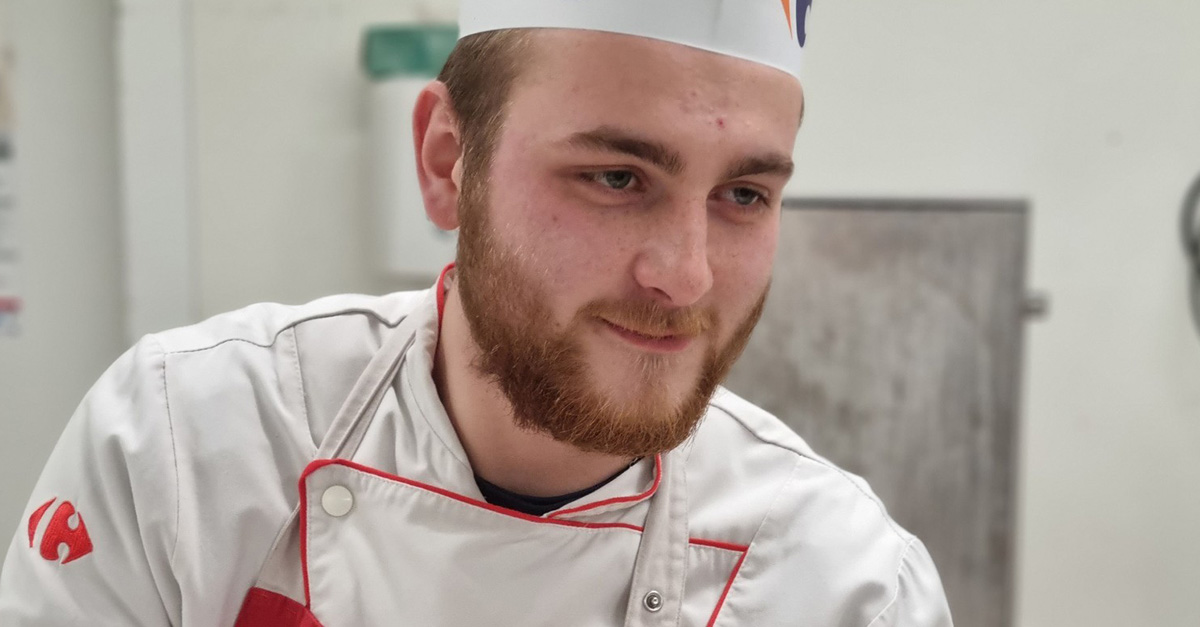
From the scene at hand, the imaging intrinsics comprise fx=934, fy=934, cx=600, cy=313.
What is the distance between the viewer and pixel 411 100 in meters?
1.65

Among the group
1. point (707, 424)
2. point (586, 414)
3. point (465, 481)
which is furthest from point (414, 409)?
point (707, 424)

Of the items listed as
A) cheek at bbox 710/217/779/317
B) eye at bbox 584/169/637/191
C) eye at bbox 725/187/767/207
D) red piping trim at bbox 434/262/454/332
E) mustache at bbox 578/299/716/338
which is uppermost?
eye at bbox 584/169/637/191

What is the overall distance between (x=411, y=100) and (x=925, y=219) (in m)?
0.89

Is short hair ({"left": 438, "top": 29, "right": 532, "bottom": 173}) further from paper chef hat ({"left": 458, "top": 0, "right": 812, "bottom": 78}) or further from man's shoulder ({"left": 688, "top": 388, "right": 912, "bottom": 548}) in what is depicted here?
man's shoulder ({"left": 688, "top": 388, "right": 912, "bottom": 548})

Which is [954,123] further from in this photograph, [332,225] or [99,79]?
[99,79]

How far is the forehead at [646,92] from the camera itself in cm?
75

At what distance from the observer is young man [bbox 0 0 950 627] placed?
0.77m

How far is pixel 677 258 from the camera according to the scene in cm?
75

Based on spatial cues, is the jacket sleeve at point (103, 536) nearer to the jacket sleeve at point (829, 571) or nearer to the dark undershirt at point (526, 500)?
the dark undershirt at point (526, 500)

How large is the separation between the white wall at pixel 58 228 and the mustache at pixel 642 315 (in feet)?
4.34

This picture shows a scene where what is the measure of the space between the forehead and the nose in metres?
0.07

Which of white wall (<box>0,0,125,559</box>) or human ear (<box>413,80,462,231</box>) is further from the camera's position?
white wall (<box>0,0,125,559</box>)

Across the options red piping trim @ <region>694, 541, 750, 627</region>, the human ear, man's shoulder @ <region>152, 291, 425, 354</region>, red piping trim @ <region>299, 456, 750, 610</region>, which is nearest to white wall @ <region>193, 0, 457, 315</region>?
man's shoulder @ <region>152, 291, 425, 354</region>

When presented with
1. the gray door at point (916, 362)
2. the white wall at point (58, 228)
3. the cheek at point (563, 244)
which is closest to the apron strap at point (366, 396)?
the cheek at point (563, 244)
